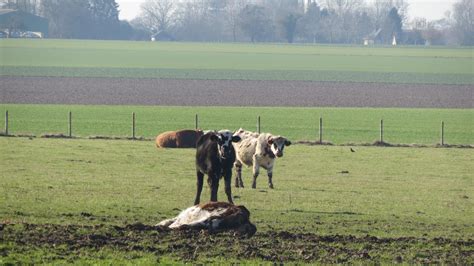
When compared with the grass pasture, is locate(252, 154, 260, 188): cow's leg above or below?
above

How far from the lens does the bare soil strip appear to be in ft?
231

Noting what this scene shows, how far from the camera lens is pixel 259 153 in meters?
27.5

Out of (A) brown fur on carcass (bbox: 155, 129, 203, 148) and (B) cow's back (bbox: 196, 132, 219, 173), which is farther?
(A) brown fur on carcass (bbox: 155, 129, 203, 148)

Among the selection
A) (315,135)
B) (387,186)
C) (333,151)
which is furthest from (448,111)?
(387,186)

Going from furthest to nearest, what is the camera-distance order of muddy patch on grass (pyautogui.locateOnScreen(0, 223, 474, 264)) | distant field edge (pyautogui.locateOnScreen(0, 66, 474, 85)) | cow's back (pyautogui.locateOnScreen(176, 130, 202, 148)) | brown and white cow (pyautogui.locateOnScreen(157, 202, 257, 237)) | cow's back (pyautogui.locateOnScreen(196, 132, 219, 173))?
distant field edge (pyautogui.locateOnScreen(0, 66, 474, 85))
cow's back (pyautogui.locateOnScreen(176, 130, 202, 148))
cow's back (pyautogui.locateOnScreen(196, 132, 219, 173))
brown and white cow (pyautogui.locateOnScreen(157, 202, 257, 237))
muddy patch on grass (pyautogui.locateOnScreen(0, 223, 474, 264))

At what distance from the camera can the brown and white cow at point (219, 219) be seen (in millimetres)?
17406

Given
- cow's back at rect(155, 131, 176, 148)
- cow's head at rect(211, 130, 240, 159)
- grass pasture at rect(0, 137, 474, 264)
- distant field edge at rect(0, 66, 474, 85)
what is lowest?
grass pasture at rect(0, 137, 474, 264)

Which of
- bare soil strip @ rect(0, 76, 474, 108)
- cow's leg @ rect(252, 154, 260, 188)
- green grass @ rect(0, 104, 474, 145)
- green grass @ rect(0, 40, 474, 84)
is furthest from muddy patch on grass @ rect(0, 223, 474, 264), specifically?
green grass @ rect(0, 40, 474, 84)

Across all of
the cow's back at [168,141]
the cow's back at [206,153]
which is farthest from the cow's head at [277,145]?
the cow's back at [168,141]

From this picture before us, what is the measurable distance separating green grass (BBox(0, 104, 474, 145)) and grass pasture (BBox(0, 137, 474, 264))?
7.39 m

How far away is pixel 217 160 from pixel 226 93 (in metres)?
56.8

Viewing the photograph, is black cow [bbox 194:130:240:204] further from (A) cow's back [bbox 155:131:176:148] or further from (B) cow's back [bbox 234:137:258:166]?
(A) cow's back [bbox 155:131:176:148]

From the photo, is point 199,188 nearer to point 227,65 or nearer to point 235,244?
point 235,244

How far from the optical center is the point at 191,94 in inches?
3061
